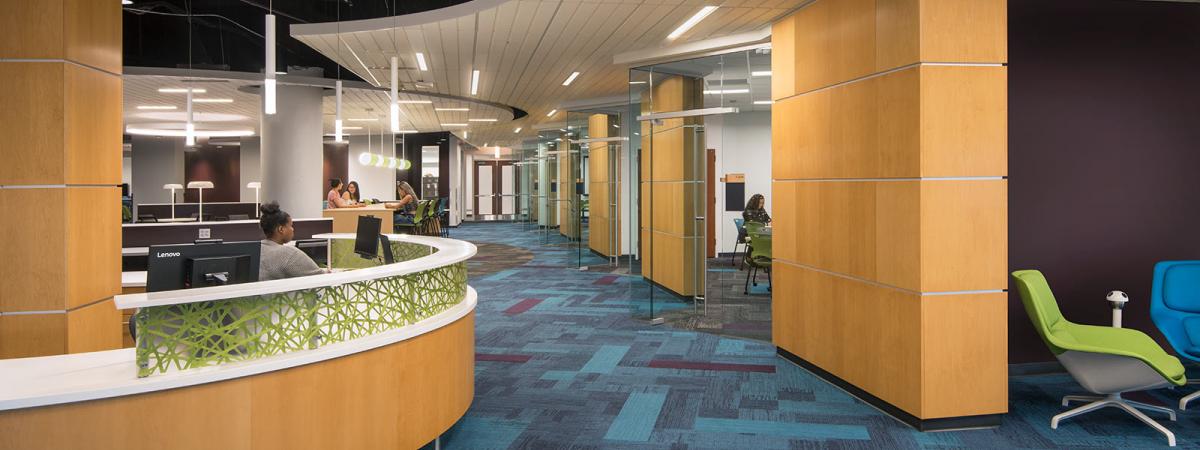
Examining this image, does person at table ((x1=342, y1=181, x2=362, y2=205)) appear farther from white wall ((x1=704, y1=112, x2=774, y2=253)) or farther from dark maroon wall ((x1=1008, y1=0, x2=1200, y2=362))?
dark maroon wall ((x1=1008, y1=0, x2=1200, y2=362))

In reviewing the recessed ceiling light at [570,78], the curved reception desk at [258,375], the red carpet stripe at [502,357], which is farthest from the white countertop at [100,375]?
the recessed ceiling light at [570,78]

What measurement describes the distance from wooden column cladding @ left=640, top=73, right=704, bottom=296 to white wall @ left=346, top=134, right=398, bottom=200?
674 inches

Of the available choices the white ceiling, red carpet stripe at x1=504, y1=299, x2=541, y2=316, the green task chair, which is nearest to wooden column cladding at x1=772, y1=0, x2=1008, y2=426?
the green task chair

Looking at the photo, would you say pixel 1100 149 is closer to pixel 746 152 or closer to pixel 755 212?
pixel 755 212

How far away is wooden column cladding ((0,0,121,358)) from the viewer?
3.80m

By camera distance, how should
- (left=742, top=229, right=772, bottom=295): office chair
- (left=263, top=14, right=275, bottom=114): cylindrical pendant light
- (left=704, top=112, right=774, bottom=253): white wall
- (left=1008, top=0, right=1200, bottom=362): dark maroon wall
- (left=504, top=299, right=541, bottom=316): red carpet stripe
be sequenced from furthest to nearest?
1. (left=704, top=112, right=774, bottom=253): white wall
2. (left=742, top=229, right=772, bottom=295): office chair
3. (left=504, top=299, right=541, bottom=316): red carpet stripe
4. (left=263, top=14, right=275, bottom=114): cylindrical pendant light
5. (left=1008, top=0, right=1200, bottom=362): dark maroon wall

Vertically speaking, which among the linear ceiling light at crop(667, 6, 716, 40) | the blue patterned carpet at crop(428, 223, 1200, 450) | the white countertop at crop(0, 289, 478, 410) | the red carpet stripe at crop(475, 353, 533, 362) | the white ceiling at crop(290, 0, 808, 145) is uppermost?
the white ceiling at crop(290, 0, 808, 145)

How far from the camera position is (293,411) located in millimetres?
3164

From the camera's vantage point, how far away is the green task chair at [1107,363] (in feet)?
13.9

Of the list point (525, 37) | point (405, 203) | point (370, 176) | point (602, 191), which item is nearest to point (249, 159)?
point (370, 176)

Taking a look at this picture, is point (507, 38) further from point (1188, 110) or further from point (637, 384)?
point (1188, 110)

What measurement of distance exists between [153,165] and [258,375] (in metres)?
21.8

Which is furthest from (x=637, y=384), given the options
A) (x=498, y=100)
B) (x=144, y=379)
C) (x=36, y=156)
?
(x=498, y=100)

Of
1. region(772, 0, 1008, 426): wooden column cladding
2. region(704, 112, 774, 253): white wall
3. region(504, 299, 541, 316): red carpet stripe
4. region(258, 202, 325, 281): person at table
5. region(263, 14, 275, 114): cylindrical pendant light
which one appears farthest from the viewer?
region(704, 112, 774, 253): white wall
